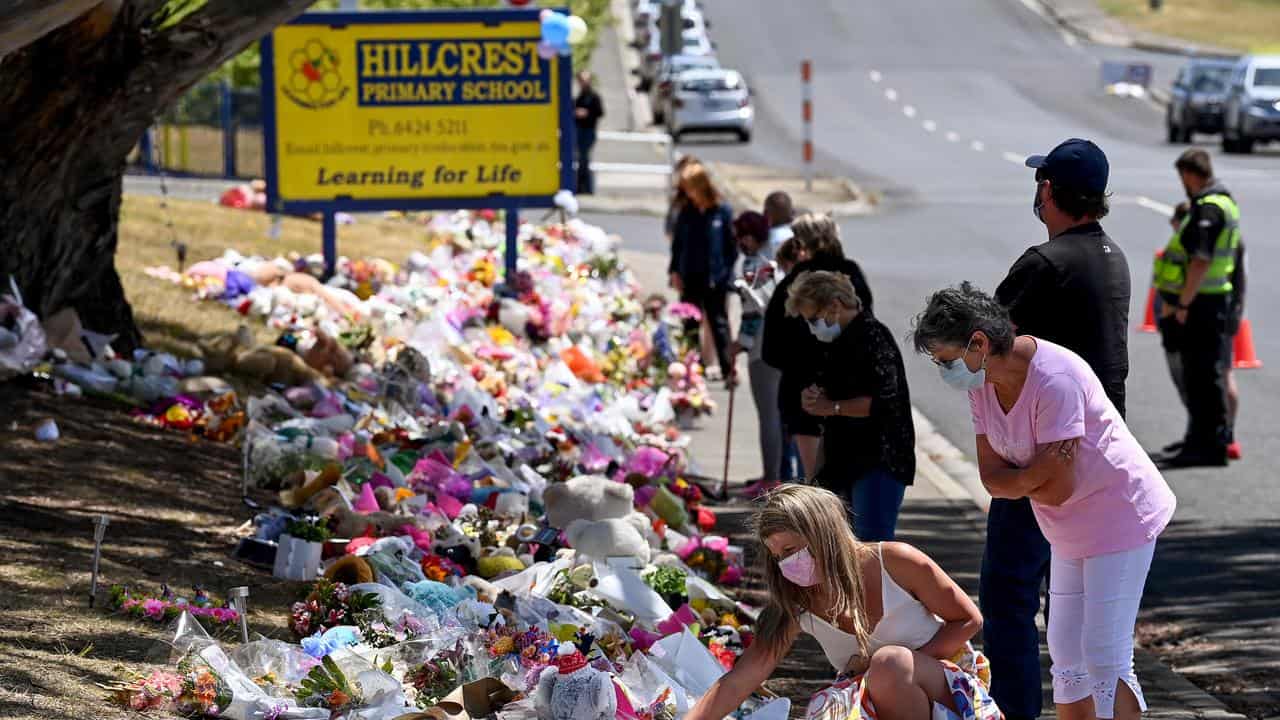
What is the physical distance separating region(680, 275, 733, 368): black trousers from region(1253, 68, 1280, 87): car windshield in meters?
24.9

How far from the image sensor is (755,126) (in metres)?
43.5

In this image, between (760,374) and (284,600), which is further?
(760,374)

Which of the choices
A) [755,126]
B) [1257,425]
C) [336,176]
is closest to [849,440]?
[1257,425]

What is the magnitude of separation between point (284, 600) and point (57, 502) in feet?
4.64

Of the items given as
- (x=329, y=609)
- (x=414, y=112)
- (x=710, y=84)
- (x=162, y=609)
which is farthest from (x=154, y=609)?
(x=710, y=84)

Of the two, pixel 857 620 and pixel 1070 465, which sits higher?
pixel 1070 465

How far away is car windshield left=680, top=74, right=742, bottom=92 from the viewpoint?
1583 inches

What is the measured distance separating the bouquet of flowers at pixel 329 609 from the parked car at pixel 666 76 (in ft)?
110

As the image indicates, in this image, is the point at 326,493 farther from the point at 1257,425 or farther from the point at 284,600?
the point at 1257,425

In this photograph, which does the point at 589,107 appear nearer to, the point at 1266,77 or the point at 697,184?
the point at 1266,77

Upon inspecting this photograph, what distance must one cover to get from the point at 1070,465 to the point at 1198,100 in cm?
3459

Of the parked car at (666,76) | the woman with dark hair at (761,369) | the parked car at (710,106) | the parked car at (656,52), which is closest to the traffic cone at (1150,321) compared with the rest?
the woman with dark hair at (761,369)

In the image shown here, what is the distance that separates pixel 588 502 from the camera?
27.2 feet

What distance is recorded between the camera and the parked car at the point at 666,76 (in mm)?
41219
